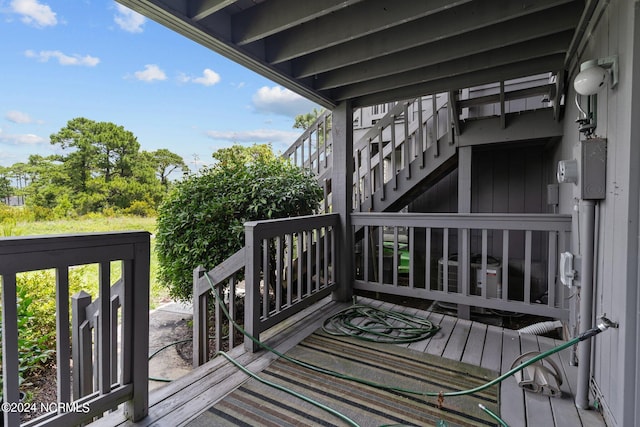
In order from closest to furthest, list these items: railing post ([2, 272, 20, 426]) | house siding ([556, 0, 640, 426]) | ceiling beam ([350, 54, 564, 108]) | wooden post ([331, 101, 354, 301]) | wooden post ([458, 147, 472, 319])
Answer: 1. railing post ([2, 272, 20, 426])
2. house siding ([556, 0, 640, 426])
3. ceiling beam ([350, 54, 564, 108])
4. wooden post ([331, 101, 354, 301])
5. wooden post ([458, 147, 472, 319])

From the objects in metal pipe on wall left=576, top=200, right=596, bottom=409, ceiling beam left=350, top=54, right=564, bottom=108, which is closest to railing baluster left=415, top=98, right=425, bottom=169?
ceiling beam left=350, top=54, right=564, bottom=108

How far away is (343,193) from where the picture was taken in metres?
3.32

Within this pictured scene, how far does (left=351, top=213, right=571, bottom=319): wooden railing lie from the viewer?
2.52 meters

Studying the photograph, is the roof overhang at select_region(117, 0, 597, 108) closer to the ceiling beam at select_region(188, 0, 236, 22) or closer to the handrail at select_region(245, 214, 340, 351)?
the ceiling beam at select_region(188, 0, 236, 22)

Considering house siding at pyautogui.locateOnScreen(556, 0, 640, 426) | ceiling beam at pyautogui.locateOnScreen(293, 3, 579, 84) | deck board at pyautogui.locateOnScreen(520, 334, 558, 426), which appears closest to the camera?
house siding at pyautogui.locateOnScreen(556, 0, 640, 426)

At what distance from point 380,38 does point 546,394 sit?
2.50 m

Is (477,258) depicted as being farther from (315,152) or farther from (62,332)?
(62,332)

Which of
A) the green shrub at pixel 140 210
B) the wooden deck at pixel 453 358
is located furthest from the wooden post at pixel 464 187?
the green shrub at pixel 140 210

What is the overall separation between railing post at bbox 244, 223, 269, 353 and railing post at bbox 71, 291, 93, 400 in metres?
0.91

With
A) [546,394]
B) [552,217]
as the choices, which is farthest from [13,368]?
[552,217]

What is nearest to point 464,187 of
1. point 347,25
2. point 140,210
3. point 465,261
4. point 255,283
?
point 465,261

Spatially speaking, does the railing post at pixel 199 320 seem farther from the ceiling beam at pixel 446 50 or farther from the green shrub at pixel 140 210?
the green shrub at pixel 140 210

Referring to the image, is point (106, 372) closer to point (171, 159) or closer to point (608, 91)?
point (608, 91)

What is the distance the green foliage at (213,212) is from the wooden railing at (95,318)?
1.49 meters
